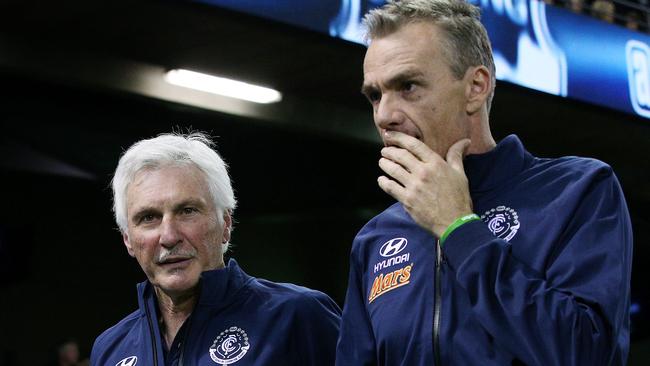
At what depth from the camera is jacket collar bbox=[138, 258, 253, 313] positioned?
264 centimetres

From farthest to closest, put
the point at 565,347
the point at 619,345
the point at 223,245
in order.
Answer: the point at 223,245
the point at 619,345
the point at 565,347

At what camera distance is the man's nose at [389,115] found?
6.55ft

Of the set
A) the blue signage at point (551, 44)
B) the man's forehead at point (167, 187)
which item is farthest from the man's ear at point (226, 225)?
the blue signage at point (551, 44)

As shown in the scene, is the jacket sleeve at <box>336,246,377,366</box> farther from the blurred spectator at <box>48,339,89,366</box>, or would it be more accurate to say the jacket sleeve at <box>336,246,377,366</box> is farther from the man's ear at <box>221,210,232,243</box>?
the blurred spectator at <box>48,339,89,366</box>

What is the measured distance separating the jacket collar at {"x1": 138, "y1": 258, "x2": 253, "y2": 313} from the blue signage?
3986 mm

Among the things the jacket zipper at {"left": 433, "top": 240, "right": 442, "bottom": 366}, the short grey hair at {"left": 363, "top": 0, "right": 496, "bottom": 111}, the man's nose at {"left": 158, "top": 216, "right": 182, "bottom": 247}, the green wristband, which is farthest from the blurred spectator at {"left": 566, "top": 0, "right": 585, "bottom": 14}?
the green wristband

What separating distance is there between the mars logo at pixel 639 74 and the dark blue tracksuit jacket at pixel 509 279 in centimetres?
752

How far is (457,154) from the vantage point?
199 centimetres

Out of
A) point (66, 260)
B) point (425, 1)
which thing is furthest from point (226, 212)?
point (66, 260)

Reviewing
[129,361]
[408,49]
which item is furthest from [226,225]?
[408,49]

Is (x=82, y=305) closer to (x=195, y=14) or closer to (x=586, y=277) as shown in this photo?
(x=195, y=14)

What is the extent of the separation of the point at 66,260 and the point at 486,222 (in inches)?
344

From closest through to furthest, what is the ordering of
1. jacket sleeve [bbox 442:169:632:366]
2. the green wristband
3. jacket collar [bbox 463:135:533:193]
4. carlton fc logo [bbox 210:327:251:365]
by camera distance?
jacket sleeve [bbox 442:169:632:366] < the green wristband < jacket collar [bbox 463:135:533:193] < carlton fc logo [bbox 210:327:251:365]

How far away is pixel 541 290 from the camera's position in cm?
178
